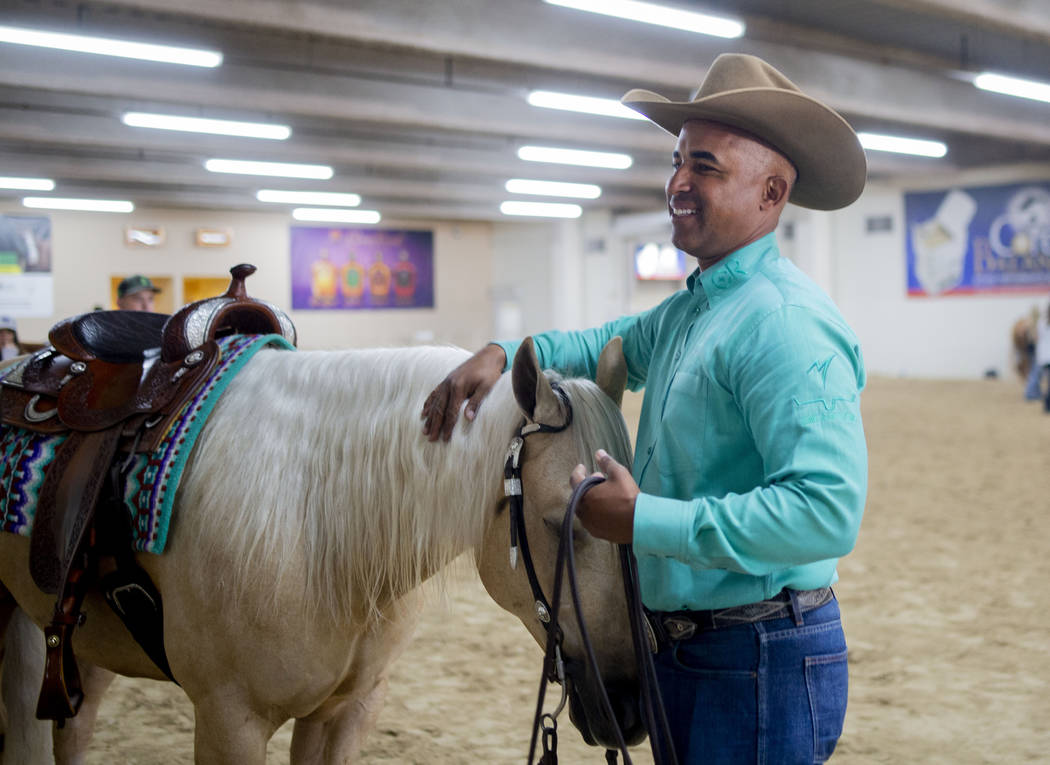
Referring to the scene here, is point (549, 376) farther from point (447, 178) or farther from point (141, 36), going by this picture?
point (447, 178)

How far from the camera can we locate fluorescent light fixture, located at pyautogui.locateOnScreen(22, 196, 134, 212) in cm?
1483

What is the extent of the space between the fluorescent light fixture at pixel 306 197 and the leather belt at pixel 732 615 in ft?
49.1

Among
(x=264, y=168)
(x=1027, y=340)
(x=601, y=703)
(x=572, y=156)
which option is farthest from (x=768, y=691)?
(x=1027, y=340)

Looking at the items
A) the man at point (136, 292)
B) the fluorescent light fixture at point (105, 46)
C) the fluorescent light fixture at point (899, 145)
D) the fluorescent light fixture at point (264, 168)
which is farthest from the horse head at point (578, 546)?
the fluorescent light fixture at point (264, 168)

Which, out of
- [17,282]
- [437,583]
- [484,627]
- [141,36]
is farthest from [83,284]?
[437,583]

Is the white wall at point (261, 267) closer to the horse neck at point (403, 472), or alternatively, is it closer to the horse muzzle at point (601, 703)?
the horse neck at point (403, 472)

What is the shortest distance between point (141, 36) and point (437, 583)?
307 inches

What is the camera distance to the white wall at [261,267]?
1608cm

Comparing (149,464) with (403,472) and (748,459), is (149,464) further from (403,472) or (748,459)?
(748,459)

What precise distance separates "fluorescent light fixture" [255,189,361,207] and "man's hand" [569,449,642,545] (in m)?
15.0

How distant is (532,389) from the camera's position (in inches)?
48.9

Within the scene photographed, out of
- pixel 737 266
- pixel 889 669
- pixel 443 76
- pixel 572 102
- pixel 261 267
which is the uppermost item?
pixel 443 76

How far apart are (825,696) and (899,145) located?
12366 millimetres

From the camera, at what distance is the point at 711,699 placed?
119 centimetres
